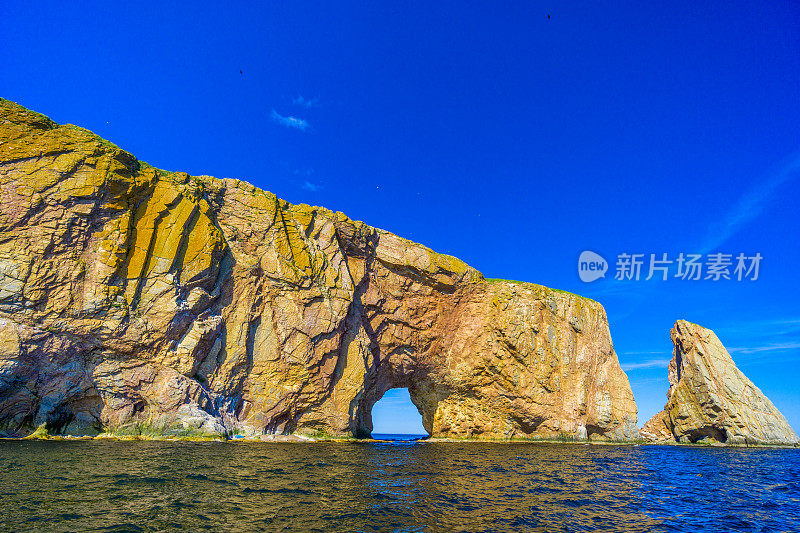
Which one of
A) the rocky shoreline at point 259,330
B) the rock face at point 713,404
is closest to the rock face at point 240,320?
the rocky shoreline at point 259,330

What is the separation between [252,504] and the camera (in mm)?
12039

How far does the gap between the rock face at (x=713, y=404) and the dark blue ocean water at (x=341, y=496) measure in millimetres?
51268

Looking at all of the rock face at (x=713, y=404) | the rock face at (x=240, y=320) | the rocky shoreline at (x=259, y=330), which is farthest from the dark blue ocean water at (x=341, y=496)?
the rock face at (x=713, y=404)

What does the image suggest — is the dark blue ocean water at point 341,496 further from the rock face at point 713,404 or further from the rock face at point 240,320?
the rock face at point 713,404

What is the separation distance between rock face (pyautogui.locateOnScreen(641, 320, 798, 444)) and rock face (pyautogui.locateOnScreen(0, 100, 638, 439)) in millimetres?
15235

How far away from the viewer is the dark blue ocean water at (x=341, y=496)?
34.2 ft

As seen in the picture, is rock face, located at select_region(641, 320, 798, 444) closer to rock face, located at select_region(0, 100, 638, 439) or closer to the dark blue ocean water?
rock face, located at select_region(0, 100, 638, 439)

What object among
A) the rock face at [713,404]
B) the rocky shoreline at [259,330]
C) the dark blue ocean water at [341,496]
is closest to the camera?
the dark blue ocean water at [341,496]

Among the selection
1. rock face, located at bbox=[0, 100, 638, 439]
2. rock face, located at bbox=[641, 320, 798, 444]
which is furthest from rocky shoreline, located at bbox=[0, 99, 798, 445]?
rock face, located at bbox=[641, 320, 798, 444]

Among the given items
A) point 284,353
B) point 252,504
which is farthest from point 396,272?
point 252,504

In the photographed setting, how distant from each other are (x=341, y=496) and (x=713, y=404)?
241 feet

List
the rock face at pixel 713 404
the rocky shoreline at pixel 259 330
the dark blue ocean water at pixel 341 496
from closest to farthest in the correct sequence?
the dark blue ocean water at pixel 341 496 → the rocky shoreline at pixel 259 330 → the rock face at pixel 713 404

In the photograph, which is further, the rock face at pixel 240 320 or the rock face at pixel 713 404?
the rock face at pixel 713 404

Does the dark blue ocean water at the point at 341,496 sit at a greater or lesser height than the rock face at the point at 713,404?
lesser
